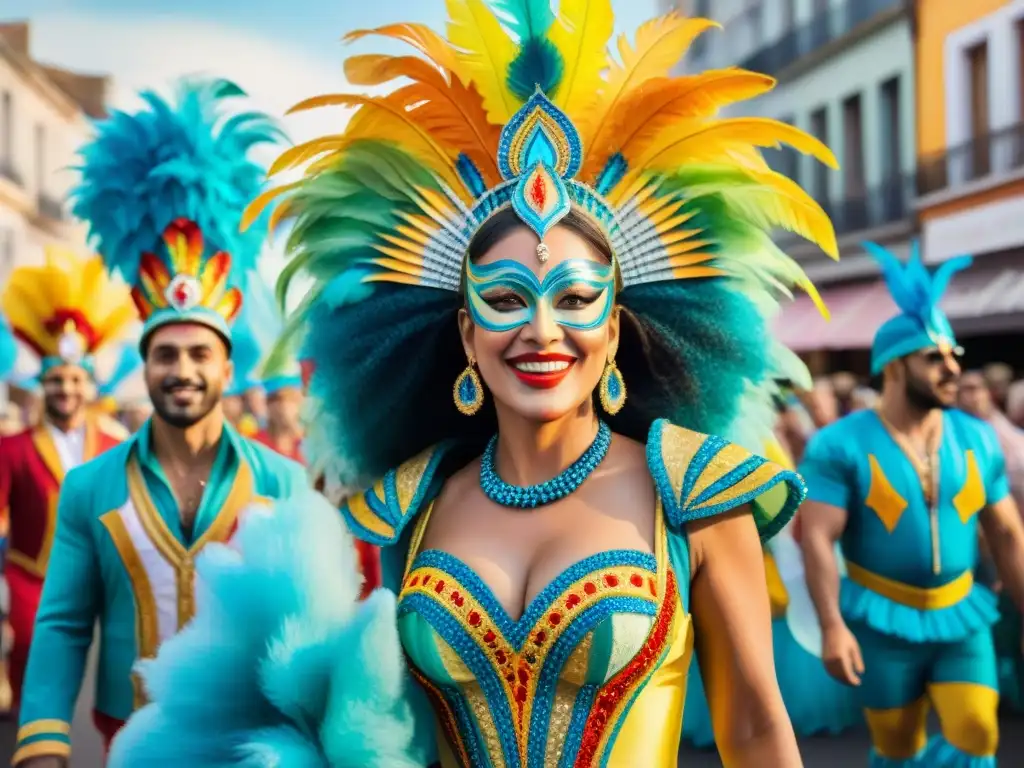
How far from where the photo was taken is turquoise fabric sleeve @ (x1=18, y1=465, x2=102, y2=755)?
3568 millimetres

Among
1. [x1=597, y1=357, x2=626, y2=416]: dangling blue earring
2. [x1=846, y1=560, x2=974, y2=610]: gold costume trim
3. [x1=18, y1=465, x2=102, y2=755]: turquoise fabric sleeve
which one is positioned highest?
[x1=597, y1=357, x2=626, y2=416]: dangling blue earring

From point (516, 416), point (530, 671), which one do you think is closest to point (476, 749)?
point (530, 671)

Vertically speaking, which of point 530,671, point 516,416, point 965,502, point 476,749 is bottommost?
point 965,502

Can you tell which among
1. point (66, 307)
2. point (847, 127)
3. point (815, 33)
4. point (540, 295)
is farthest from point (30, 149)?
point (540, 295)

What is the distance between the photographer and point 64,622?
12.3 feet

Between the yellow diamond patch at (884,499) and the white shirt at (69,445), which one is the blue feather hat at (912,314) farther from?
the white shirt at (69,445)

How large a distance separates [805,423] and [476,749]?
733 centimetres

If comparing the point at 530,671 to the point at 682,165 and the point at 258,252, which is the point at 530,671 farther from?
the point at 258,252

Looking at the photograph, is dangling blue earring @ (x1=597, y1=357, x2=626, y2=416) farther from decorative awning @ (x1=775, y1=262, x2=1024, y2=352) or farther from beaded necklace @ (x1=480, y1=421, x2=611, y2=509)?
decorative awning @ (x1=775, y1=262, x2=1024, y2=352)

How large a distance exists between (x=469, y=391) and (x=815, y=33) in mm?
18866

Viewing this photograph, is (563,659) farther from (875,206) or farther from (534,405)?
(875,206)

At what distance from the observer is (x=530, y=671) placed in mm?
2338

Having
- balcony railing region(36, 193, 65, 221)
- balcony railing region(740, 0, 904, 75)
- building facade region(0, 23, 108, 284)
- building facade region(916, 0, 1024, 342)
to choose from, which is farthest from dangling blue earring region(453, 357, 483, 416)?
balcony railing region(36, 193, 65, 221)

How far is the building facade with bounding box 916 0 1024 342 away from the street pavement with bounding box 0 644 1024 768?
23.6 ft
